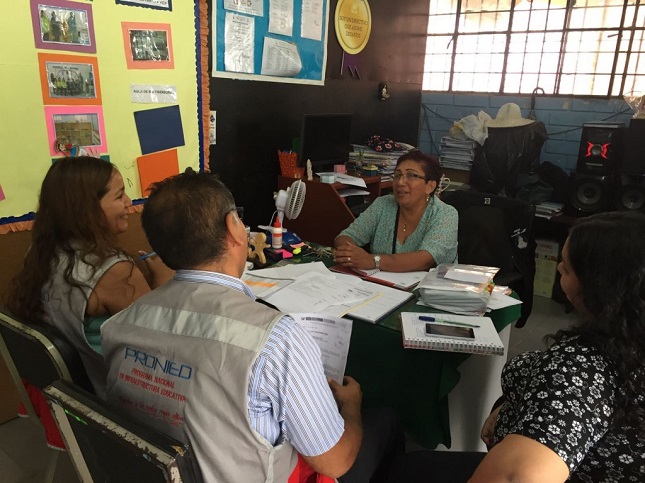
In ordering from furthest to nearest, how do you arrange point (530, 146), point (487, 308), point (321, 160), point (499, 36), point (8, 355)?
point (499, 36) < point (530, 146) < point (321, 160) < point (487, 308) < point (8, 355)

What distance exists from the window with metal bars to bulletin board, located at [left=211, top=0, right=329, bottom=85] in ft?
5.41

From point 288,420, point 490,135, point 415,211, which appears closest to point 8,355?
point 288,420

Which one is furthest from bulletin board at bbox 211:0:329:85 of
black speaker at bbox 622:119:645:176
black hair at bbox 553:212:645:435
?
black hair at bbox 553:212:645:435

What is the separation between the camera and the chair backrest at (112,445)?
826 mm

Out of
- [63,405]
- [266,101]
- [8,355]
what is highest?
[266,101]

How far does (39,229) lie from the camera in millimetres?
1509

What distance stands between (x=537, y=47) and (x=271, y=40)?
2.46 m

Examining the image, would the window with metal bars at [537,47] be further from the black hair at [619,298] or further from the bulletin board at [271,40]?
the black hair at [619,298]

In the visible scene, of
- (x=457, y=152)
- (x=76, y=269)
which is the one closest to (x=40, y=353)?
(x=76, y=269)

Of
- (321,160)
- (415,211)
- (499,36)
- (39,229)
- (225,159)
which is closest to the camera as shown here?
(39,229)

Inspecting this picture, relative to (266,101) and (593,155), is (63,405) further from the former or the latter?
(593,155)

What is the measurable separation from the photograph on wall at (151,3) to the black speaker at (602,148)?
2976 millimetres

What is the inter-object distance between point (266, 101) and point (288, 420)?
2.82 m

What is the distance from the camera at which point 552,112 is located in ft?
14.0
